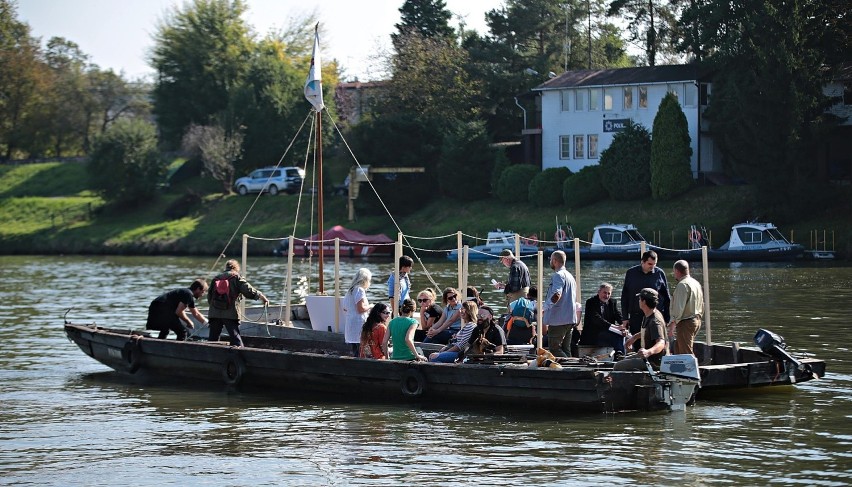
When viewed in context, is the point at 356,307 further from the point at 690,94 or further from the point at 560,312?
the point at 690,94

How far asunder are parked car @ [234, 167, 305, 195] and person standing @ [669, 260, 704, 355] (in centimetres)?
6423

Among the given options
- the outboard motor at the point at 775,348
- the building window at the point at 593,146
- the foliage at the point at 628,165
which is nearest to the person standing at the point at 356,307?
the outboard motor at the point at 775,348

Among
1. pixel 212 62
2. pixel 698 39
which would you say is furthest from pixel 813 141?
pixel 212 62

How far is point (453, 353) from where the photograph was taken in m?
20.4

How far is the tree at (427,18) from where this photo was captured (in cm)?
9400

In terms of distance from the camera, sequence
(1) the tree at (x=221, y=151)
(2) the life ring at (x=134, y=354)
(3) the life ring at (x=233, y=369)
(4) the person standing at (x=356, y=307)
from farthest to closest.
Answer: (1) the tree at (x=221, y=151) → (2) the life ring at (x=134, y=354) → (3) the life ring at (x=233, y=369) → (4) the person standing at (x=356, y=307)

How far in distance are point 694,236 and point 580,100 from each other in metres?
17.1

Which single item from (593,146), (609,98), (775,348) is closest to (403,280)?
(775,348)

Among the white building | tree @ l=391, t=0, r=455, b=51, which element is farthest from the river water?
tree @ l=391, t=0, r=455, b=51

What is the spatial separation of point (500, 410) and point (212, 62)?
79615 millimetres

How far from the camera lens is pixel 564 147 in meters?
75.9

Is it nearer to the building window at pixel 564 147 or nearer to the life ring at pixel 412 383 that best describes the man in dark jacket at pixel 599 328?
the life ring at pixel 412 383

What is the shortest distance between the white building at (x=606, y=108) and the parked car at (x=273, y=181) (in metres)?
15.9

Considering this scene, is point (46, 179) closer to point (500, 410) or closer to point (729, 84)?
point (729, 84)
